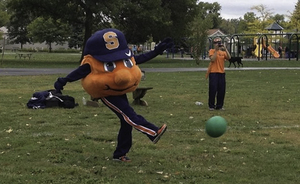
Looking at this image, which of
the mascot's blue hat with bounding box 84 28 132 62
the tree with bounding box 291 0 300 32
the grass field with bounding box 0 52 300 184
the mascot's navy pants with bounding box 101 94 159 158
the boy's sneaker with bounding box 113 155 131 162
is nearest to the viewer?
the grass field with bounding box 0 52 300 184

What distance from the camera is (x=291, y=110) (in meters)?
11.2

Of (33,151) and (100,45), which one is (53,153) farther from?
(100,45)

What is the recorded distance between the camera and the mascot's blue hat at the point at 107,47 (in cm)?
604

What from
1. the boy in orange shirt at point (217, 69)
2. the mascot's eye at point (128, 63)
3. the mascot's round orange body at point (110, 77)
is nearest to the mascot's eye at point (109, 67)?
the mascot's round orange body at point (110, 77)

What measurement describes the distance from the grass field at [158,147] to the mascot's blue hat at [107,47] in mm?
1464

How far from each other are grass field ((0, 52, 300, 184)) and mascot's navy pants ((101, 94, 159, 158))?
0.26 meters

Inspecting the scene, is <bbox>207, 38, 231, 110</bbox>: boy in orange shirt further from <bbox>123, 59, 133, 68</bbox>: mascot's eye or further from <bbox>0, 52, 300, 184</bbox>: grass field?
<bbox>123, 59, 133, 68</bbox>: mascot's eye

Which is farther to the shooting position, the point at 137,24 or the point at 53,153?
the point at 137,24

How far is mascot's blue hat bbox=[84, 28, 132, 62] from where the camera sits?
604cm

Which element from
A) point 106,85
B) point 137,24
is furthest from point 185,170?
point 137,24

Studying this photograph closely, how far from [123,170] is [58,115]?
4778mm

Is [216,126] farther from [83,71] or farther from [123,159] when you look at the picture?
[83,71]

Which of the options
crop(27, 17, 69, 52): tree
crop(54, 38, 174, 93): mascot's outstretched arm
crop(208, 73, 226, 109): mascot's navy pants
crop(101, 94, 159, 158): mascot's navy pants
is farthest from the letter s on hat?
crop(27, 17, 69, 52): tree

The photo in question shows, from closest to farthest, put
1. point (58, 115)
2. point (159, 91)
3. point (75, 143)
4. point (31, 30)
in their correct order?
point (75, 143)
point (58, 115)
point (159, 91)
point (31, 30)
